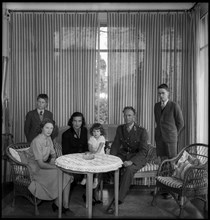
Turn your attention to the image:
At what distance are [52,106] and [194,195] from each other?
3586mm

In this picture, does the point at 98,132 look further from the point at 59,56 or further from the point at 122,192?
the point at 59,56

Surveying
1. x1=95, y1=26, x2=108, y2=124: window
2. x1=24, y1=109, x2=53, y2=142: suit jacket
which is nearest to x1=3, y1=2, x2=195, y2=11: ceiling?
x1=95, y1=26, x2=108, y2=124: window

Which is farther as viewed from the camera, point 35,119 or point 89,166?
point 35,119

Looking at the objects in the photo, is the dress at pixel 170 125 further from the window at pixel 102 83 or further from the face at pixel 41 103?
the face at pixel 41 103

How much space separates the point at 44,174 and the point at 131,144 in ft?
4.92

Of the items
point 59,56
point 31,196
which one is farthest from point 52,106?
point 31,196

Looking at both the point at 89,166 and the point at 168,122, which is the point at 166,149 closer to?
the point at 168,122

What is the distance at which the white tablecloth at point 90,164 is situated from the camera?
13.6ft

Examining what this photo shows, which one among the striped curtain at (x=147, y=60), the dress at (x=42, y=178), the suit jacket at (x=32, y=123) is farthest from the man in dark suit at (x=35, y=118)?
the striped curtain at (x=147, y=60)

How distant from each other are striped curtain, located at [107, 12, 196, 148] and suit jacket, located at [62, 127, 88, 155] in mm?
1542

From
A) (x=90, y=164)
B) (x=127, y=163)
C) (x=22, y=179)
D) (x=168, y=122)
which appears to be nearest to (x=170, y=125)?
(x=168, y=122)

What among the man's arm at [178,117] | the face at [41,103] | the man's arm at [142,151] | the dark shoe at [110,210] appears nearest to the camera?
the dark shoe at [110,210]

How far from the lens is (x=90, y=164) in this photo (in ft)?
14.0

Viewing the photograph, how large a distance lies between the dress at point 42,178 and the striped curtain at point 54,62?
2203 millimetres
